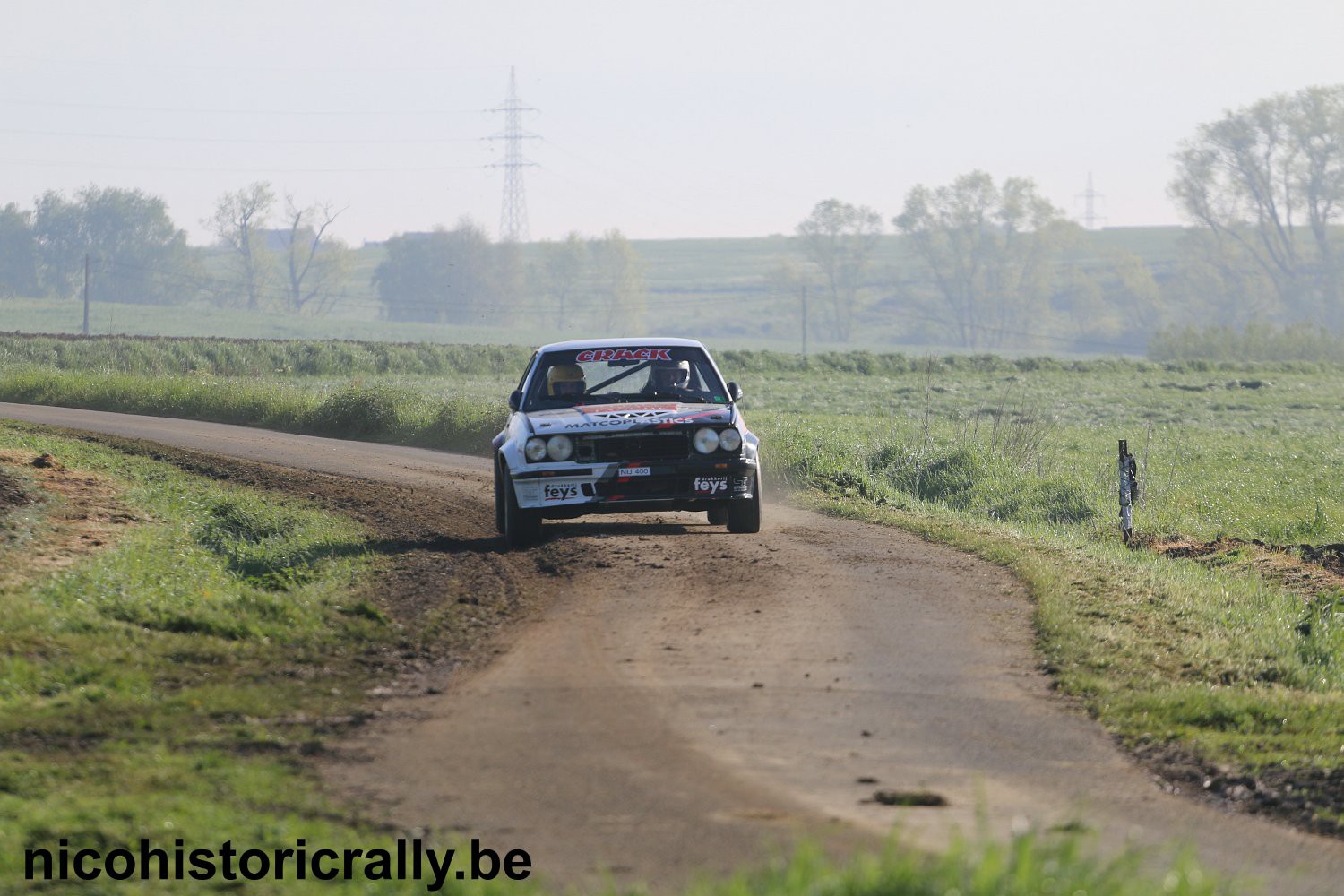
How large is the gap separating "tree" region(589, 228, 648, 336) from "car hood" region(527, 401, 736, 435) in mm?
130132

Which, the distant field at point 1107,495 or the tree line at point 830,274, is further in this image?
the tree line at point 830,274

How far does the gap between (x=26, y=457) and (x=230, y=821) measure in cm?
1340

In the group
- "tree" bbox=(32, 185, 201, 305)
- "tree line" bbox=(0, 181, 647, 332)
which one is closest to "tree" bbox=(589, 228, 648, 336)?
"tree line" bbox=(0, 181, 647, 332)

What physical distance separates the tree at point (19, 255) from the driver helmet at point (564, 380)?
134m

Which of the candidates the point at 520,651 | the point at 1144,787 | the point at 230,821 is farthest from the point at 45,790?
the point at 1144,787

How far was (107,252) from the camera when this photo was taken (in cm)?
13612

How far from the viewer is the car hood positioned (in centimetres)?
1162

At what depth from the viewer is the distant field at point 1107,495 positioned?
750cm

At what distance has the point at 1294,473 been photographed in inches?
971

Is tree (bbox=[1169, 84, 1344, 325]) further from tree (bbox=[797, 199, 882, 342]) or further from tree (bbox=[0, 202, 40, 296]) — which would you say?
tree (bbox=[0, 202, 40, 296])

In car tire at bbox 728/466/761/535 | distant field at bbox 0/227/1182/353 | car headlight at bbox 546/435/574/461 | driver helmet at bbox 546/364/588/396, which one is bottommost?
car tire at bbox 728/466/761/535

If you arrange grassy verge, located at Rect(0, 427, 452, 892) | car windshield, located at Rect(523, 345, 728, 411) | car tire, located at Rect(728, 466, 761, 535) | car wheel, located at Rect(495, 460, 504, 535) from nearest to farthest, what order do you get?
grassy verge, located at Rect(0, 427, 452, 892) < car wheel, located at Rect(495, 460, 504, 535) < car tire, located at Rect(728, 466, 761, 535) < car windshield, located at Rect(523, 345, 728, 411)

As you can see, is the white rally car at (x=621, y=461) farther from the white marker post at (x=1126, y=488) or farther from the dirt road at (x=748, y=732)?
the white marker post at (x=1126, y=488)

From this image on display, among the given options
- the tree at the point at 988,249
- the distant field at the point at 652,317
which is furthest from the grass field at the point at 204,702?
the tree at the point at 988,249
